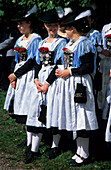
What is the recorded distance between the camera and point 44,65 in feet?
16.2

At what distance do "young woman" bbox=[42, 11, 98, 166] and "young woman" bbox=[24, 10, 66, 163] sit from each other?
0.78ft

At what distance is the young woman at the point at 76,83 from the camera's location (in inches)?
177

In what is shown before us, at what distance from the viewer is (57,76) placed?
15.5 ft

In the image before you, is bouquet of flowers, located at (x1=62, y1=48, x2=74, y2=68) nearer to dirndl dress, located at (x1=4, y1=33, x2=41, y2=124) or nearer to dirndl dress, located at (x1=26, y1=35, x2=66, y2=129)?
dirndl dress, located at (x1=26, y1=35, x2=66, y2=129)

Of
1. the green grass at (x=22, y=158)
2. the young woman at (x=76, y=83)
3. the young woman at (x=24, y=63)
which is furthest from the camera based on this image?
the young woman at (x=24, y=63)

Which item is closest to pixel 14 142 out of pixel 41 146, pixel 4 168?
pixel 41 146

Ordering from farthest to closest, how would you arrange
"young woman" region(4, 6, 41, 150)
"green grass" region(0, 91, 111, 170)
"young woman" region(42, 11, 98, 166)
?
1. "young woman" region(4, 6, 41, 150)
2. "green grass" region(0, 91, 111, 170)
3. "young woman" region(42, 11, 98, 166)

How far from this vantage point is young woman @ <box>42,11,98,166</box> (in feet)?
14.8

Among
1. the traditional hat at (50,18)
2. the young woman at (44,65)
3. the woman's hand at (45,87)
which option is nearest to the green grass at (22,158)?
the young woman at (44,65)

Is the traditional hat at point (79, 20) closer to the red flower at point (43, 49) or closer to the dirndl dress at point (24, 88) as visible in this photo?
the red flower at point (43, 49)

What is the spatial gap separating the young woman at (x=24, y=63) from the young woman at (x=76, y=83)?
0.65 meters

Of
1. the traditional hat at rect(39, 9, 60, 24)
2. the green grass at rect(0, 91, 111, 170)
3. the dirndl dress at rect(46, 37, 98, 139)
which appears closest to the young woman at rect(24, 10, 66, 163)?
the traditional hat at rect(39, 9, 60, 24)

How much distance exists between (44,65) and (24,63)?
0.40 meters

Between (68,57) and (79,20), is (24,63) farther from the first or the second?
(79,20)
